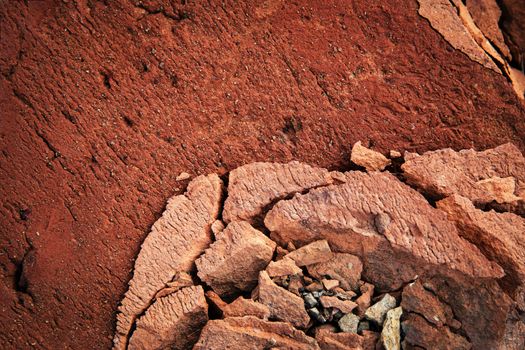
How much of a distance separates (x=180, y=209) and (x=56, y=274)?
2.26ft

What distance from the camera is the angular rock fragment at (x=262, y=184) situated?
2342 millimetres

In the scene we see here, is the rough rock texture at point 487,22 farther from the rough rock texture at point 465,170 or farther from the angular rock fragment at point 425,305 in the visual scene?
the angular rock fragment at point 425,305

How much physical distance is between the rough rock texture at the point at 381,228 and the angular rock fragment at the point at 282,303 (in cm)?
25

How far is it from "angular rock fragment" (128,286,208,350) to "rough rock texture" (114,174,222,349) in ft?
0.23

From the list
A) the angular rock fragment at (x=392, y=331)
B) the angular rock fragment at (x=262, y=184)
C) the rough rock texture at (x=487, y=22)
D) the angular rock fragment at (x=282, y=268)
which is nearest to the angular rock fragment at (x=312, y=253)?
the angular rock fragment at (x=282, y=268)

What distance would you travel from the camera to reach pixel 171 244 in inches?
93.0

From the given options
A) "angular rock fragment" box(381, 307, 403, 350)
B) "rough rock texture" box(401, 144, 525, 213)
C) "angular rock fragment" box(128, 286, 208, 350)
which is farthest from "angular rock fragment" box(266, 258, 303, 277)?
"rough rock texture" box(401, 144, 525, 213)

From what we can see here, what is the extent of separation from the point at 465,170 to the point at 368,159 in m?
0.48

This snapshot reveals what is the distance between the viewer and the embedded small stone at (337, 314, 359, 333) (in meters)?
2.22

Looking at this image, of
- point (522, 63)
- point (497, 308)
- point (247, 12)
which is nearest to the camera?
point (497, 308)

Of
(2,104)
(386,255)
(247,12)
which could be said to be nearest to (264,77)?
(247,12)

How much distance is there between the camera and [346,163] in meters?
2.43

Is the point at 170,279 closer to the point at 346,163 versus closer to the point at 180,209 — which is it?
the point at 180,209

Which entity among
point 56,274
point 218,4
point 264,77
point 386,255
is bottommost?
point 56,274
